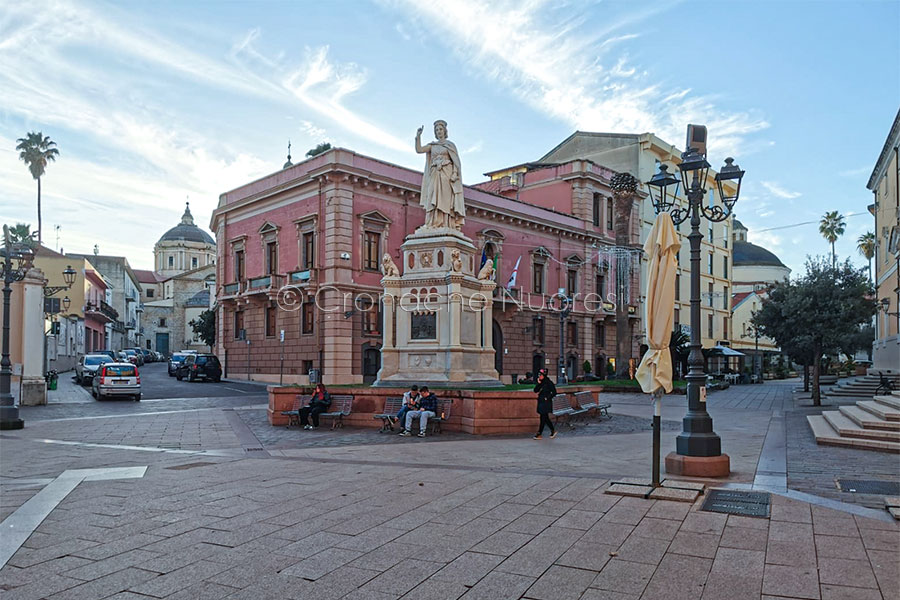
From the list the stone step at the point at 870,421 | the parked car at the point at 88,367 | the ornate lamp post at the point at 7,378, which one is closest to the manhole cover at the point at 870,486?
the stone step at the point at 870,421

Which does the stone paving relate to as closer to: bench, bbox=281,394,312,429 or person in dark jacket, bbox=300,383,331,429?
person in dark jacket, bbox=300,383,331,429

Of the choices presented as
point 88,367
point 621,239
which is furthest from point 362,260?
point 88,367

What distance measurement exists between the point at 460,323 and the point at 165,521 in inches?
423

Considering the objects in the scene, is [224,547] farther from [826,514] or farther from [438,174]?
[438,174]

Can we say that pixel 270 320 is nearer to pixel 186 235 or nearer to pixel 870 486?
pixel 870 486

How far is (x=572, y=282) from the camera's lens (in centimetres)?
4622

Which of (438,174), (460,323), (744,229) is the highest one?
(744,229)

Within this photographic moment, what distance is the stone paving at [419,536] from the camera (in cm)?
494

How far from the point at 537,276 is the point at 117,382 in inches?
1006

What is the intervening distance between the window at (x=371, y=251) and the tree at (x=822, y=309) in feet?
59.5

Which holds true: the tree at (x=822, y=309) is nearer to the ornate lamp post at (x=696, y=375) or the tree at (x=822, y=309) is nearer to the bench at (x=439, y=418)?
the bench at (x=439, y=418)

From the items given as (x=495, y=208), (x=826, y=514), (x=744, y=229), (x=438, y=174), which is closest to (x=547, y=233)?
(x=495, y=208)

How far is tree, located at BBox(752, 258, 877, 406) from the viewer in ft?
81.8

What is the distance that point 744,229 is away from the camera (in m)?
90.6
